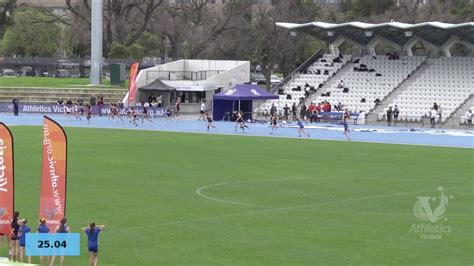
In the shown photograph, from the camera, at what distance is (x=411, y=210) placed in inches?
1173

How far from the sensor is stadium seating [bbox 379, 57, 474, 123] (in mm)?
72562

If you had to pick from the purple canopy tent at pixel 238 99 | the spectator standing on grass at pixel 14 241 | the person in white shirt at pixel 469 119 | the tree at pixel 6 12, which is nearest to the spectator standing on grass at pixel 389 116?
the person in white shirt at pixel 469 119

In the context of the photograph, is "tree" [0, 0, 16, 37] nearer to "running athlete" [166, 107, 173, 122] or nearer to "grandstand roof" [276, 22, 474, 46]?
"grandstand roof" [276, 22, 474, 46]

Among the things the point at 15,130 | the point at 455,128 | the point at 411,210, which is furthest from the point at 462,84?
the point at 411,210

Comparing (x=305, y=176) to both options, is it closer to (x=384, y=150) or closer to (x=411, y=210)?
(x=411, y=210)

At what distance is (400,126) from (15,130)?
28065mm

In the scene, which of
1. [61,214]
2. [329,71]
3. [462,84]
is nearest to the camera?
[61,214]

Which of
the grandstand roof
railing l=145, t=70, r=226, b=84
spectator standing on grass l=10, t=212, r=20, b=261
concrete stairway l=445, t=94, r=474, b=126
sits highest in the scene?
the grandstand roof

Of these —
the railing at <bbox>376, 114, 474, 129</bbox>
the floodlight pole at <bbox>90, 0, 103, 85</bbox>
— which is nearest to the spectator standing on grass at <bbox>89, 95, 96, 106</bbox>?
the floodlight pole at <bbox>90, 0, 103, 85</bbox>

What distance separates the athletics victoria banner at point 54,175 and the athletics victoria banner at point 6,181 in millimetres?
895

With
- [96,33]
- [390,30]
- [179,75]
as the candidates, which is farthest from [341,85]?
[96,33]

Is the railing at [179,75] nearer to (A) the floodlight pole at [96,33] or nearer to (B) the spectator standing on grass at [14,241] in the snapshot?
(A) the floodlight pole at [96,33]

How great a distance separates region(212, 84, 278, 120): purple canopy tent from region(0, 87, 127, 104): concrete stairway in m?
11.9

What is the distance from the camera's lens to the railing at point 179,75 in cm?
8231
